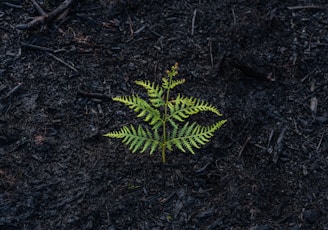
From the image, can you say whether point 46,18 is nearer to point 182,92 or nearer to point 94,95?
point 94,95

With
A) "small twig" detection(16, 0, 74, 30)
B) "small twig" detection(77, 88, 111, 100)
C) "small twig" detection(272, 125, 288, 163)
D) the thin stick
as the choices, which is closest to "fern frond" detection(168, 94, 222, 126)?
"small twig" detection(272, 125, 288, 163)

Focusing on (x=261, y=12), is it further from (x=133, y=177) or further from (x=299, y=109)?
(x=133, y=177)

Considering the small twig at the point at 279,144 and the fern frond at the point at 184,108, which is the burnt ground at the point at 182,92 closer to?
the small twig at the point at 279,144

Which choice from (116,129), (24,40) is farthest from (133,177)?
(24,40)

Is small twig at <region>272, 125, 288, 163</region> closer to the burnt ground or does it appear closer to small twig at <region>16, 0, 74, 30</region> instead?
the burnt ground

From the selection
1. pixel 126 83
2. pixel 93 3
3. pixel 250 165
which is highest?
pixel 93 3

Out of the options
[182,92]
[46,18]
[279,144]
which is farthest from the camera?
[46,18]

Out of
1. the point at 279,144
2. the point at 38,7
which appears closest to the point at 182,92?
the point at 279,144

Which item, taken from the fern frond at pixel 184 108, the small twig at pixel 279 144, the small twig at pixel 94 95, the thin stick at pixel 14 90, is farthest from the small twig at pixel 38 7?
the small twig at pixel 279 144
